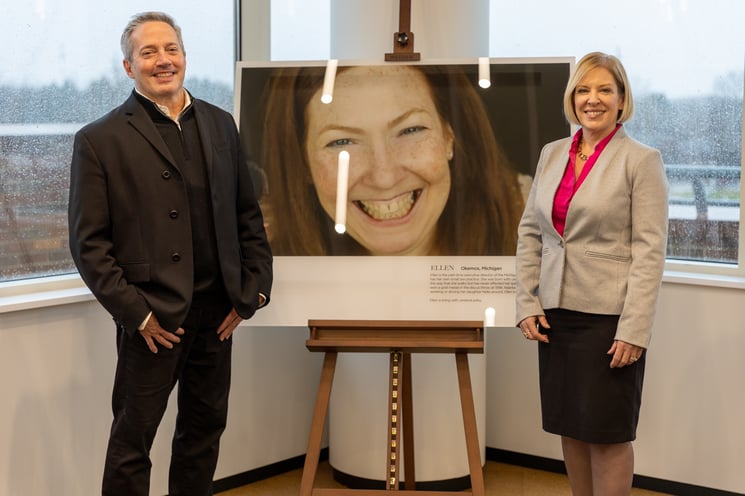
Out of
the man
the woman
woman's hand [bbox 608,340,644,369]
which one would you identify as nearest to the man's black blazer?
the man

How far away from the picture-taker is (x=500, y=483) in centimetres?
380

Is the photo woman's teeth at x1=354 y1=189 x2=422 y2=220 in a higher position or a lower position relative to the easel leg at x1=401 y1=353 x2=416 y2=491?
higher

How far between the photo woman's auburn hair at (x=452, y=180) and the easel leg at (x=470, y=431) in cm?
42

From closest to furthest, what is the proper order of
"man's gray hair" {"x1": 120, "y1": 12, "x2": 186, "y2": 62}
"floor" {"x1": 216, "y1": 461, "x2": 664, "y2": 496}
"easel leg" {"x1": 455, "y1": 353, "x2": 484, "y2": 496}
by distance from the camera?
"man's gray hair" {"x1": 120, "y1": 12, "x2": 186, "y2": 62} → "easel leg" {"x1": 455, "y1": 353, "x2": 484, "y2": 496} → "floor" {"x1": 216, "y1": 461, "x2": 664, "y2": 496}

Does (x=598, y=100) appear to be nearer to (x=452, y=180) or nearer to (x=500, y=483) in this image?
(x=452, y=180)

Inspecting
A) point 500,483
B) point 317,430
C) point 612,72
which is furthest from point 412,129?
point 500,483

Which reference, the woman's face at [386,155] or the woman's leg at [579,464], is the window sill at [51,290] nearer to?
the woman's face at [386,155]

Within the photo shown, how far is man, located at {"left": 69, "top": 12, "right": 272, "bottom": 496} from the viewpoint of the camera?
8.43 feet

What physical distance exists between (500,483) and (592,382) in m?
1.32

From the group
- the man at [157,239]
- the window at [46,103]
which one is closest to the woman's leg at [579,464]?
the man at [157,239]

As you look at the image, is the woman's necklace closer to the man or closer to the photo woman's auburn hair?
the photo woman's auburn hair

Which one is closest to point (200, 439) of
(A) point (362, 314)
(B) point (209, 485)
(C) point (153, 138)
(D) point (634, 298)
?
(B) point (209, 485)

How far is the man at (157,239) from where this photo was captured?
257 cm

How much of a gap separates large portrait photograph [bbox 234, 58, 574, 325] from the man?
1.25 feet
